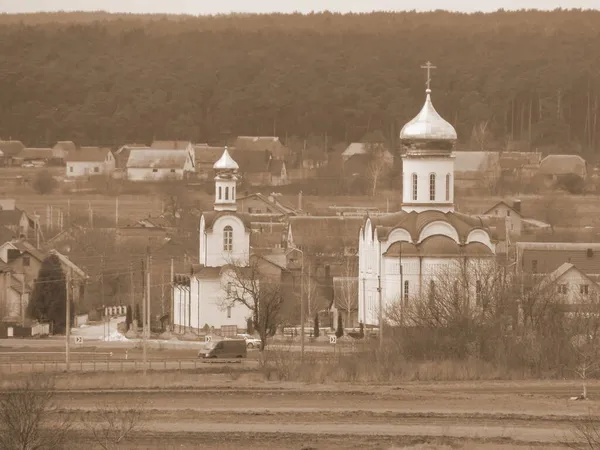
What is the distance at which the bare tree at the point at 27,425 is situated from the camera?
1014 inches

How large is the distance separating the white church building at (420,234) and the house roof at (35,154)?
57.7 m

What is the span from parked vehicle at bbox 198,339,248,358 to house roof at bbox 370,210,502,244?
887cm

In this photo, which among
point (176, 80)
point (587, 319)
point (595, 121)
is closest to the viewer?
point (587, 319)

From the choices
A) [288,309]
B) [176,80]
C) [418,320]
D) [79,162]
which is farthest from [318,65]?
[418,320]

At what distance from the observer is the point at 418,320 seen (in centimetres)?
4341

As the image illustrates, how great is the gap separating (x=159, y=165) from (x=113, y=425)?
74.5m

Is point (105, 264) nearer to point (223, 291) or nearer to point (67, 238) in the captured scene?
point (67, 238)

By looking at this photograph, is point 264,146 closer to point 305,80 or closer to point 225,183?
point 305,80

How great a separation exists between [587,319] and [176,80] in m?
100

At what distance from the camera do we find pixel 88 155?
348 ft

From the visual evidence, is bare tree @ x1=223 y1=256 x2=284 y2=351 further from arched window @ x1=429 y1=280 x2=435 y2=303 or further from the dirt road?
the dirt road

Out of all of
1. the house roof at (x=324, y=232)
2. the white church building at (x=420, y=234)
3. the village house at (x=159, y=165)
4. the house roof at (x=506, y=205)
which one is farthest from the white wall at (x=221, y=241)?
the village house at (x=159, y=165)

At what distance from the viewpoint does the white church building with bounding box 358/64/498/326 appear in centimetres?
5134

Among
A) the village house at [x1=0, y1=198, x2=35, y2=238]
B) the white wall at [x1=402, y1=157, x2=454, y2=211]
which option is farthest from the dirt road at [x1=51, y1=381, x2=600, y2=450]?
the village house at [x1=0, y1=198, x2=35, y2=238]
